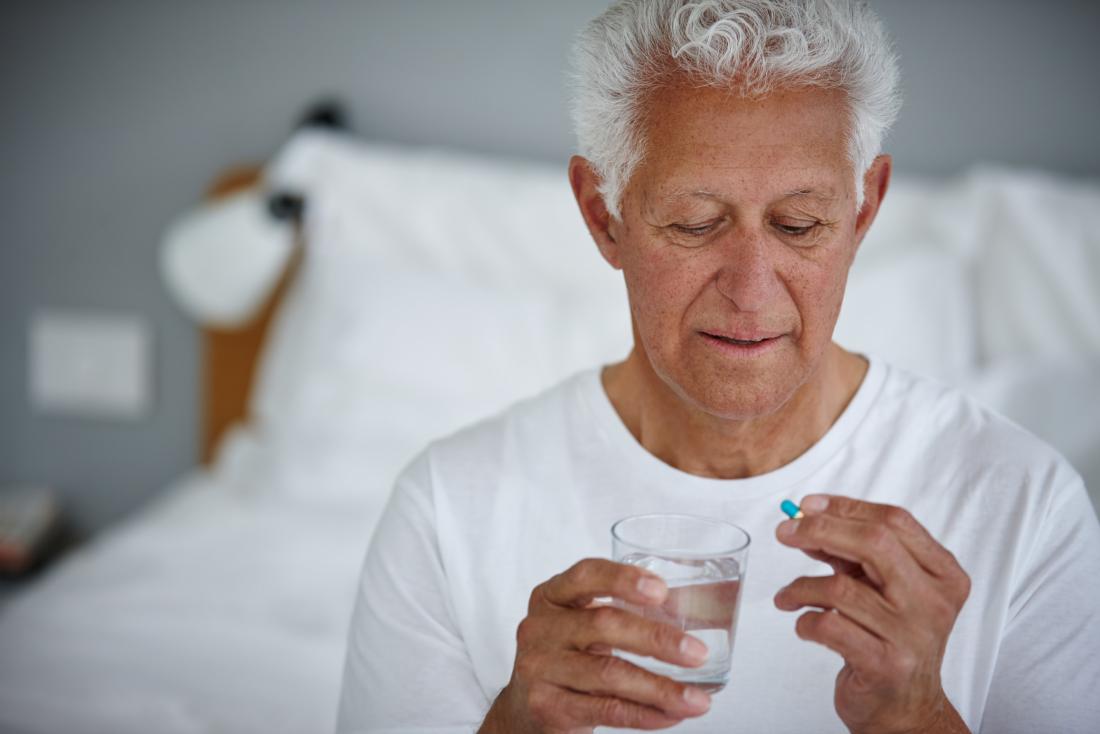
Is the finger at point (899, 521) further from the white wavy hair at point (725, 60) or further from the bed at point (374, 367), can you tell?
the bed at point (374, 367)

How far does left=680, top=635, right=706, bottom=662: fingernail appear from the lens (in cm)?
66

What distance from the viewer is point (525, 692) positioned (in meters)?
0.74

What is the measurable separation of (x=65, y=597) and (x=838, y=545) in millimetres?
1290

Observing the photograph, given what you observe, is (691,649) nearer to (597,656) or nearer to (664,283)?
(597,656)

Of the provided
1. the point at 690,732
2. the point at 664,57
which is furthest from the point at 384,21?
the point at 690,732

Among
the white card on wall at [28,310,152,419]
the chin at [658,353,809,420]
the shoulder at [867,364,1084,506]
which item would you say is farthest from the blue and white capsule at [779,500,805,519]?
the white card on wall at [28,310,152,419]

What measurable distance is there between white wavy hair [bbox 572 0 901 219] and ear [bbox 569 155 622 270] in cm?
3

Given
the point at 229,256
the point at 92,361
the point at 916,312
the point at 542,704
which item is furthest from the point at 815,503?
the point at 92,361

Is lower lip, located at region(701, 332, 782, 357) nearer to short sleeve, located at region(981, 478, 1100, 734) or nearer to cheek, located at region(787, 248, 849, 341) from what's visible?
cheek, located at region(787, 248, 849, 341)

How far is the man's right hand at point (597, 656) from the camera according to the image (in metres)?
0.66

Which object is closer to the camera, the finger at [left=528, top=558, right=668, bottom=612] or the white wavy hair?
the finger at [left=528, top=558, right=668, bottom=612]

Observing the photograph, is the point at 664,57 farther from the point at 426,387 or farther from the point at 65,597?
the point at 65,597

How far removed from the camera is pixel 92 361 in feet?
7.70

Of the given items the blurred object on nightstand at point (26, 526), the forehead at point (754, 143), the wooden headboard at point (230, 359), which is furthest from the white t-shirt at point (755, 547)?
the blurred object on nightstand at point (26, 526)
